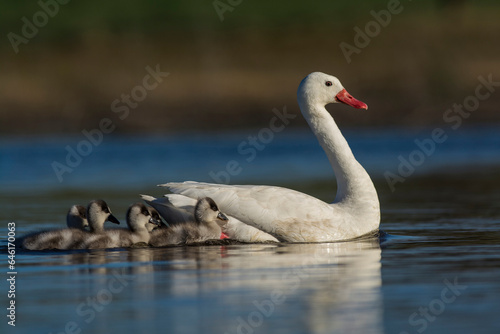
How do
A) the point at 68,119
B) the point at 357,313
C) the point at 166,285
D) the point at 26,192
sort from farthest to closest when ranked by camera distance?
the point at 68,119
the point at 26,192
the point at 166,285
the point at 357,313

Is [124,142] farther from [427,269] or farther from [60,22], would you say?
[427,269]

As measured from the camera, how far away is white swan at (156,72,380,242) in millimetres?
10875

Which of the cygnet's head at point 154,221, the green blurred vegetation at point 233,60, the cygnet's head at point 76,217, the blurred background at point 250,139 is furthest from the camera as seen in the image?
the green blurred vegetation at point 233,60

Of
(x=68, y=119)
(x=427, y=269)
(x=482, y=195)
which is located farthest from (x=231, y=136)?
(x=427, y=269)

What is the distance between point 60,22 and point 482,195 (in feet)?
95.6

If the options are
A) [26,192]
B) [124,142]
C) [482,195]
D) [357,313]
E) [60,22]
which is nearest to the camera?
[357,313]

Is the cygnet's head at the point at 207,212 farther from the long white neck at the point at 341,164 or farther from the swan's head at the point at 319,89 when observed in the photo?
the swan's head at the point at 319,89

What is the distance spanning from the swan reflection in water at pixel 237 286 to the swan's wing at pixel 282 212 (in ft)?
0.57

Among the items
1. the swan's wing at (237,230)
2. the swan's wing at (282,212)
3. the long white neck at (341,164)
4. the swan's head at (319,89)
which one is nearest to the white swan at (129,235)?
the swan's wing at (237,230)

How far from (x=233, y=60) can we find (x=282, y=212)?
2718cm

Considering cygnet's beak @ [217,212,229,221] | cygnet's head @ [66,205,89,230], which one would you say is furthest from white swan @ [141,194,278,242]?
cygnet's head @ [66,205,89,230]

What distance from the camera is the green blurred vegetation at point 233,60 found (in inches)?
1329

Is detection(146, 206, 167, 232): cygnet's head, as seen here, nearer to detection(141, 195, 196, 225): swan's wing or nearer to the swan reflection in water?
detection(141, 195, 196, 225): swan's wing

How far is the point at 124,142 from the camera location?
101 feet
